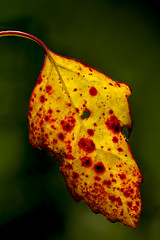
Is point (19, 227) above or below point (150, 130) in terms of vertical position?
below

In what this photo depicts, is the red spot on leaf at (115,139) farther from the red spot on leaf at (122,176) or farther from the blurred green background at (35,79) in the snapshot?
the blurred green background at (35,79)

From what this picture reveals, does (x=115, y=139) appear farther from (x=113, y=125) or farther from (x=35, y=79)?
(x=35, y=79)

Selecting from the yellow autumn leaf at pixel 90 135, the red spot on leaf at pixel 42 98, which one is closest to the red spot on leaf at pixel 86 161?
the yellow autumn leaf at pixel 90 135

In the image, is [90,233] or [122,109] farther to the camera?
[90,233]

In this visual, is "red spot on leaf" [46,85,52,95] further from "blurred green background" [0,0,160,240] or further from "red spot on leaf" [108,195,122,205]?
"blurred green background" [0,0,160,240]

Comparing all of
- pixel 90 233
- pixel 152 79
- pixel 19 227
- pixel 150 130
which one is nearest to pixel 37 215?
pixel 19 227

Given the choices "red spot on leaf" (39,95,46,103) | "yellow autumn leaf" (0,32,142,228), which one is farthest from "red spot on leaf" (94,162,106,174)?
"red spot on leaf" (39,95,46,103)

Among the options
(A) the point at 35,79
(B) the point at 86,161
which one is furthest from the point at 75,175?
(A) the point at 35,79

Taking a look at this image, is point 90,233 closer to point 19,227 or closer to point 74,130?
point 19,227
